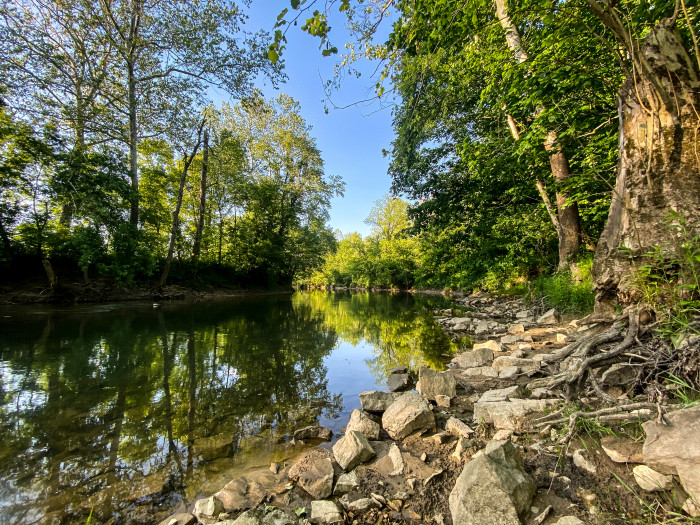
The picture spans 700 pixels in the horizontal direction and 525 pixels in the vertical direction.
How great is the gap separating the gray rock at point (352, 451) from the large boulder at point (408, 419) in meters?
0.41

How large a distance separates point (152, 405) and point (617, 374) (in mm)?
5015

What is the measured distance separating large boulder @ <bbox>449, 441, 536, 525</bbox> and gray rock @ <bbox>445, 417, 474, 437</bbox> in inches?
30.7

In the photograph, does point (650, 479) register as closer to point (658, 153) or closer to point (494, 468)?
point (494, 468)

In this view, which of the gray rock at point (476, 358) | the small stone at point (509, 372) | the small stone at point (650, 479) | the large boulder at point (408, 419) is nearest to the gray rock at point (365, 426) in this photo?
the large boulder at point (408, 419)

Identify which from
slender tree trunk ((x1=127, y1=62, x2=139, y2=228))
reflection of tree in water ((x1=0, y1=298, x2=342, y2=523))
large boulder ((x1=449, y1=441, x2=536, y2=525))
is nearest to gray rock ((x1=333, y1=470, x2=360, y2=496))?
large boulder ((x1=449, y1=441, x2=536, y2=525))

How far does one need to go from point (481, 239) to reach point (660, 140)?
370 inches

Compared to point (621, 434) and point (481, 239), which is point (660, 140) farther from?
point (481, 239)

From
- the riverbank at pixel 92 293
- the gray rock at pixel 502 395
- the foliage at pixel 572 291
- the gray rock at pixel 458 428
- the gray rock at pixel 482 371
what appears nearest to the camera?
the gray rock at pixel 458 428

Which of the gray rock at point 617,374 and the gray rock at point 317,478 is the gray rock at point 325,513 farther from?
the gray rock at point 617,374

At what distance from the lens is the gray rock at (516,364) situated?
11.7ft

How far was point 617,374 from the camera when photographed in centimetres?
242

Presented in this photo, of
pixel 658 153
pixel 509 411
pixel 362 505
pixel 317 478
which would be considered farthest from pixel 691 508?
pixel 658 153

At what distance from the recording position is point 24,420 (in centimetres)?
321

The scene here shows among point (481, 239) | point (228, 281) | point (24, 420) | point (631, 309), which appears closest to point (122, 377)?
point (24, 420)
